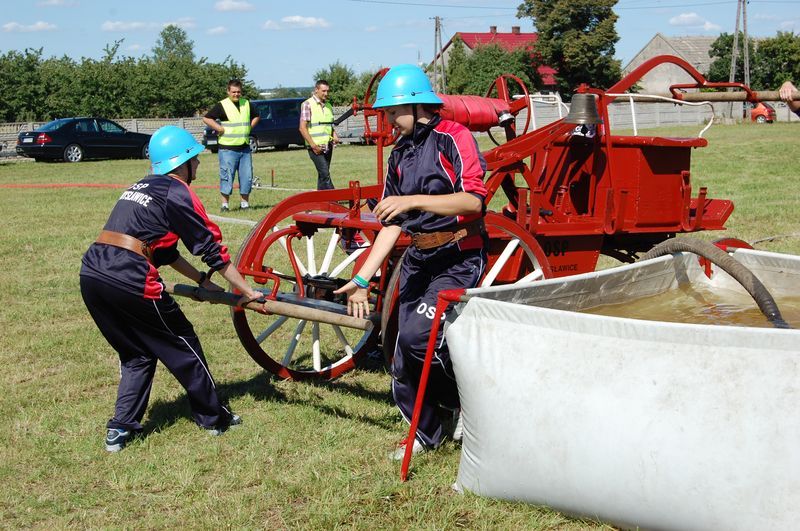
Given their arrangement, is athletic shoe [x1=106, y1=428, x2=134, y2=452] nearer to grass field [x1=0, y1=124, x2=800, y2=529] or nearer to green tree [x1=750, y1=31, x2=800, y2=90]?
grass field [x1=0, y1=124, x2=800, y2=529]

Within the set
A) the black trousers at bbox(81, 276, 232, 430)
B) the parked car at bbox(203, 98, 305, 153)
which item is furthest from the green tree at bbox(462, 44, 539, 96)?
the black trousers at bbox(81, 276, 232, 430)

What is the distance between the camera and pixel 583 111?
567 centimetres

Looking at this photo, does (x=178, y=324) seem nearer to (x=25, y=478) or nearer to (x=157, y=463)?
(x=157, y=463)

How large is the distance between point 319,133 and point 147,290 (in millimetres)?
7770

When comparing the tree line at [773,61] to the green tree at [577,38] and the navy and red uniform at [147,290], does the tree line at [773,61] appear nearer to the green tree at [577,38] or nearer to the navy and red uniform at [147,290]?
the green tree at [577,38]

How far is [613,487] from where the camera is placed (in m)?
3.42

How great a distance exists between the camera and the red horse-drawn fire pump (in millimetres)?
5367

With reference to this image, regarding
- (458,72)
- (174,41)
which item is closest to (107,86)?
(458,72)

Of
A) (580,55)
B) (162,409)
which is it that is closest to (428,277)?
(162,409)

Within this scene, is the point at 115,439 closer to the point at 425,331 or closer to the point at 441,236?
the point at 425,331

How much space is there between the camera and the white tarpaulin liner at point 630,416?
3146 mm

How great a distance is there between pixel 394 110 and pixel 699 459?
2.00 meters

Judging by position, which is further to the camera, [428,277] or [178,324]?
[178,324]

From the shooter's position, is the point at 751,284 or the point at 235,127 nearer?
the point at 751,284
